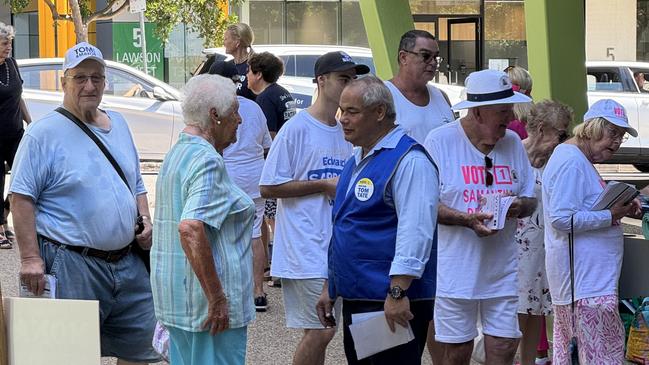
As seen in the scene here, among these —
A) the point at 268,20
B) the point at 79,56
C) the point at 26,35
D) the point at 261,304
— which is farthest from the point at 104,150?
the point at 26,35

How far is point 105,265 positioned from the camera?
538cm

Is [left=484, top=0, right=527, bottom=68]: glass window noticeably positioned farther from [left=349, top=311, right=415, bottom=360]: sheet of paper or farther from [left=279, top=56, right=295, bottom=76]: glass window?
[left=349, top=311, right=415, bottom=360]: sheet of paper

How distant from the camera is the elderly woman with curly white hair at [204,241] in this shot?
4.46 meters

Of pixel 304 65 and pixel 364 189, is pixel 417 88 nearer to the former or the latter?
pixel 364 189

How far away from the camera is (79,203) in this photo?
17.2ft

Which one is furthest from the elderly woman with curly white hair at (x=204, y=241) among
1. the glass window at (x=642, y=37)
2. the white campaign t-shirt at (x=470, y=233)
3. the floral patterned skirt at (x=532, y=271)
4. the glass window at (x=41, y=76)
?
the glass window at (x=642, y=37)

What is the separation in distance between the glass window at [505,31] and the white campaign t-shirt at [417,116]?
22768mm

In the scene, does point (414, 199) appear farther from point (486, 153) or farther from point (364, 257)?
point (486, 153)

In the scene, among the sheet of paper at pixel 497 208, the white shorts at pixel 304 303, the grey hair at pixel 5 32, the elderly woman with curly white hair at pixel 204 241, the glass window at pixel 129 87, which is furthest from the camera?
the glass window at pixel 129 87

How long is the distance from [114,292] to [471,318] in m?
1.74

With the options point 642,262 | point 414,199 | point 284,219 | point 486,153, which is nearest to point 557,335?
point 642,262

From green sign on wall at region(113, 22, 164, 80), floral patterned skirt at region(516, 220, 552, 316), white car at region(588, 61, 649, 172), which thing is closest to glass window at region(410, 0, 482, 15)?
green sign on wall at region(113, 22, 164, 80)

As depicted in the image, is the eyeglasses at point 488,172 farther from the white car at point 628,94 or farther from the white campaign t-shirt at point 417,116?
the white car at point 628,94

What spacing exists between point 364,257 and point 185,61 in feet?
77.7
